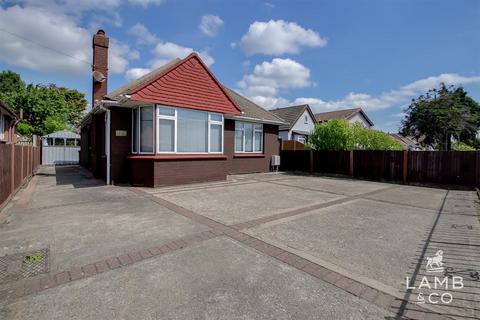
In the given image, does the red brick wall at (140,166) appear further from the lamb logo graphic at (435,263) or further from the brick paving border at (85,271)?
the lamb logo graphic at (435,263)

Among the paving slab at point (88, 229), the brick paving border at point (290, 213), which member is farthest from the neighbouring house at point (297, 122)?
the paving slab at point (88, 229)

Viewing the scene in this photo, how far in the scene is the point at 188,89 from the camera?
10562mm

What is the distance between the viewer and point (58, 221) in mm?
5246

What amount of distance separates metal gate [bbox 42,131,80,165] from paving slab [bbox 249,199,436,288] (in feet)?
80.3

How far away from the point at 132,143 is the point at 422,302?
10.3m

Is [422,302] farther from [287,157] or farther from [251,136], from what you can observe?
[287,157]

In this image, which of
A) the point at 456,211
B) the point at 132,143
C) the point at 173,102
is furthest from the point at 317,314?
the point at 132,143

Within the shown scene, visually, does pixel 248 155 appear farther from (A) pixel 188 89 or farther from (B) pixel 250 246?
(B) pixel 250 246

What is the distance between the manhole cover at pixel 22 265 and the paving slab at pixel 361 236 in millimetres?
3178

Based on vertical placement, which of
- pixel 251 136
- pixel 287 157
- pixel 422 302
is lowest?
pixel 422 302

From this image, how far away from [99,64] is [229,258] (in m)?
14.7

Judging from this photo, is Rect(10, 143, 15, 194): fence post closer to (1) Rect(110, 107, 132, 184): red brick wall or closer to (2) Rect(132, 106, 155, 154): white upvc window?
(1) Rect(110, 107, 132, 184): red brick wall

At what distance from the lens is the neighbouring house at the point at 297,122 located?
27.1 metres

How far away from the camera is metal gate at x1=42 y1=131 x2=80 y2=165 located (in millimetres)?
22625
